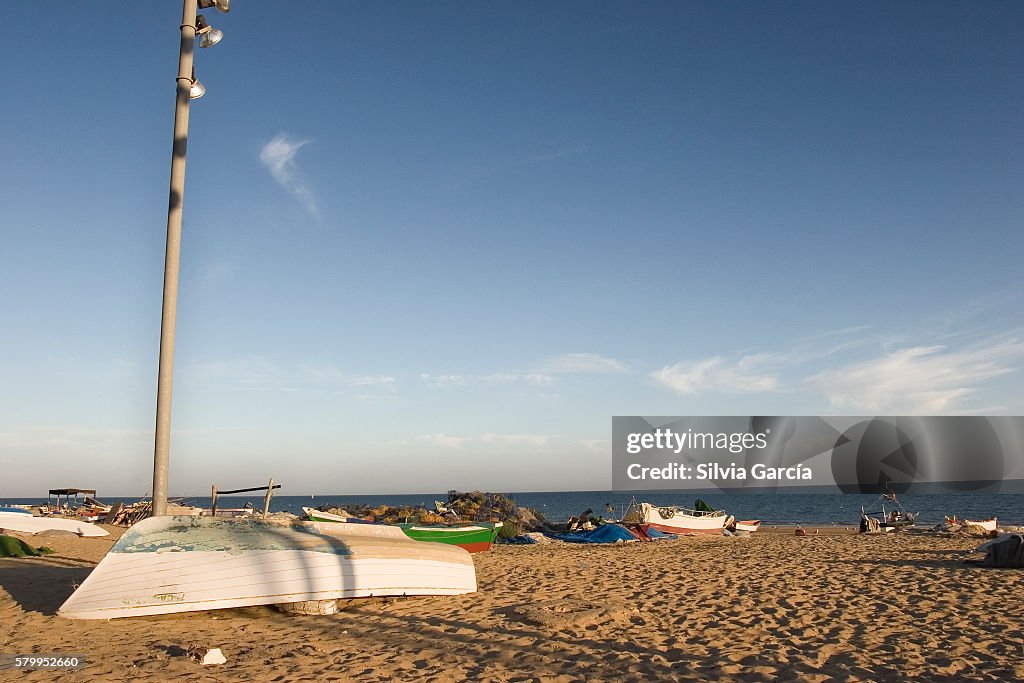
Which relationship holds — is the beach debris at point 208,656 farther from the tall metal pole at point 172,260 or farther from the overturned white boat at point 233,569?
the tall metal pole at point 172,260

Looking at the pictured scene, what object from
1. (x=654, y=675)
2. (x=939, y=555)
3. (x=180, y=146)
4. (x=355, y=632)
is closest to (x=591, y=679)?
(x=654, y=675)

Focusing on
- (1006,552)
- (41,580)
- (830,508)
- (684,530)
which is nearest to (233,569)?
(41,580)

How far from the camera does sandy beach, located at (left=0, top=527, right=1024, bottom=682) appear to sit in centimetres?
714

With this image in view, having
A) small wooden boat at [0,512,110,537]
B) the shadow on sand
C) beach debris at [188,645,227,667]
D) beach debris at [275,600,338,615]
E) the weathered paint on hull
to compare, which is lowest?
the weathered paint on hull

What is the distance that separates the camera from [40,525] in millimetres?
27812

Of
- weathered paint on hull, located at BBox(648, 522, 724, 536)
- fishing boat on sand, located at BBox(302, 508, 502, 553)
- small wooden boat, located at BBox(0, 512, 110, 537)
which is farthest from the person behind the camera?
weathered paint on hull, located at BBox(648, 522, 724, 536)

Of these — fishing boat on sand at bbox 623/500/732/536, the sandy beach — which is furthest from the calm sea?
the sandy beach

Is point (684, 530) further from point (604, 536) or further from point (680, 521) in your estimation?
point (604, 536)

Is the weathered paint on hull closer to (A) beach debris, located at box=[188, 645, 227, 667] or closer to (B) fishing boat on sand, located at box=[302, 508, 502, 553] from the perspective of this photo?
(B) fishing boat on sand, located at box=[302, 508, 502, 553]

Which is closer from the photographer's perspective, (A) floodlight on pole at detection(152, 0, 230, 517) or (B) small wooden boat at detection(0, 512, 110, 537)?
(A) floodlight on pole at detection(152, 0, 230, 517)

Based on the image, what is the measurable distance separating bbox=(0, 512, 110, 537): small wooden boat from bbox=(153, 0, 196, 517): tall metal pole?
73.8ft

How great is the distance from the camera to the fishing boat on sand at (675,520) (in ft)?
111

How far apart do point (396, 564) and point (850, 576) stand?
10284mm

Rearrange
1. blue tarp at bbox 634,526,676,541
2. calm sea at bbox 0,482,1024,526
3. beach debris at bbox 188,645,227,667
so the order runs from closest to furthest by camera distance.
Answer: beach debris at bbox 188,645,227,667 → blue tarp at bbox 634,526,676,541 → calm sea at bbox 0,482,1024,526
